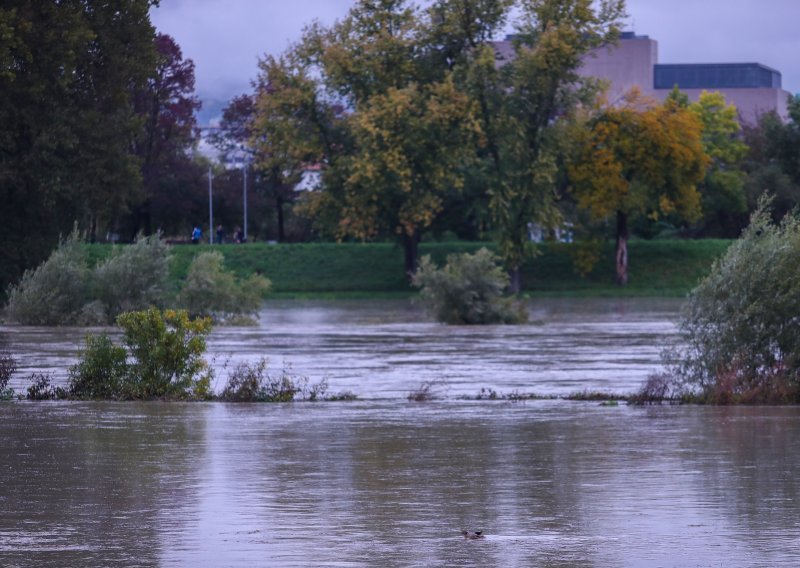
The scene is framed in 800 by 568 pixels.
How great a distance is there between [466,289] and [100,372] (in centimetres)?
2475

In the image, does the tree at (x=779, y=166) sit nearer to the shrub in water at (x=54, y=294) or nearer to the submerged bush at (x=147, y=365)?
the shrub in water at (x=54, y=294)

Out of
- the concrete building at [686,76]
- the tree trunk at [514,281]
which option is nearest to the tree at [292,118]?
the tree trunk at [514,281]

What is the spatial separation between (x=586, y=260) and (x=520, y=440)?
5898cm

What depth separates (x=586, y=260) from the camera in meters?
72.6

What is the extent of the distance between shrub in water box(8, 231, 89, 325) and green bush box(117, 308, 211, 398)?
2356 cm

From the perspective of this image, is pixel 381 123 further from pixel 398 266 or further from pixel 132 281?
pixel 132 281

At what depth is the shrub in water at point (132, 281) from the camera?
41.7 m

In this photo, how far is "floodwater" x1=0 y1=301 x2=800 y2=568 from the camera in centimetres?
877

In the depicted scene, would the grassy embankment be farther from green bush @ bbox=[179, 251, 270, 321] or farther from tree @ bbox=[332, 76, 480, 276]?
green bush @ bbox=[179, 251, 270, 321]

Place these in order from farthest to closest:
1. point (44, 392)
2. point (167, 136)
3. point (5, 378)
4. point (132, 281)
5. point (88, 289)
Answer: point (167, 136) < point (88, 289) < point (132, 281) < point (5, 378) < point (44, 392)

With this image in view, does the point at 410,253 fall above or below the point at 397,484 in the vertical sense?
above

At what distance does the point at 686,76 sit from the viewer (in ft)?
575

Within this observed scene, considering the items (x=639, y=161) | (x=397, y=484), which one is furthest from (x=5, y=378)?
(x=639, y=161)

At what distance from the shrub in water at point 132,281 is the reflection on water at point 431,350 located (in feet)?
9.76
